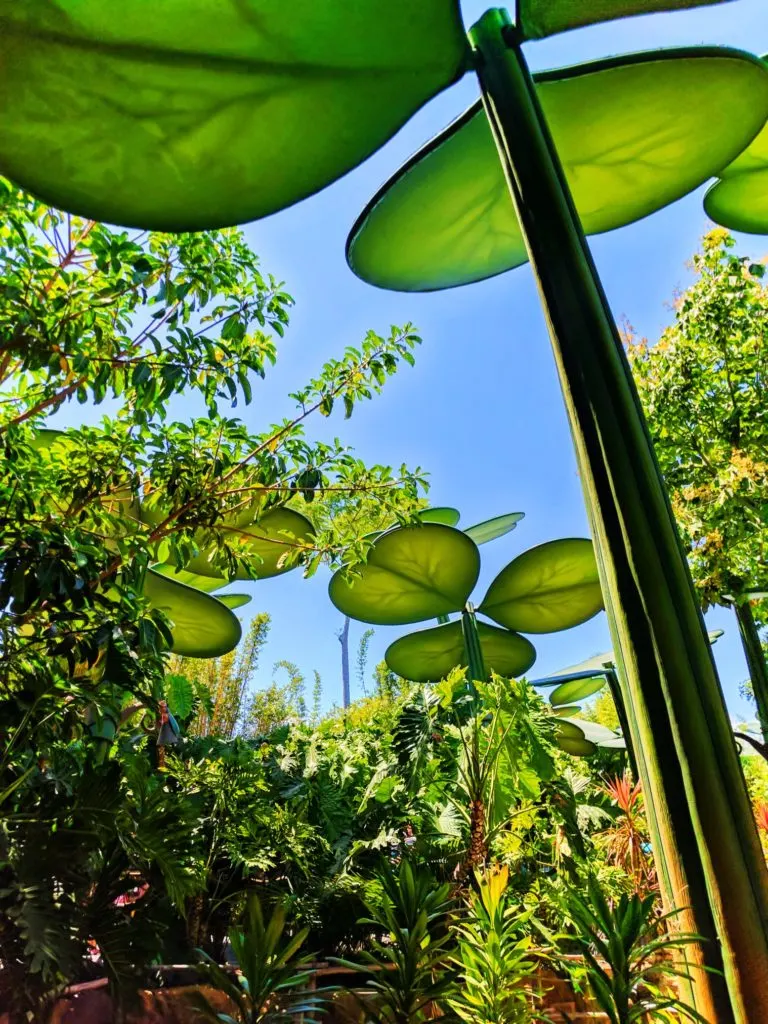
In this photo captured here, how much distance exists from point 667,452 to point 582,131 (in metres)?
6.13

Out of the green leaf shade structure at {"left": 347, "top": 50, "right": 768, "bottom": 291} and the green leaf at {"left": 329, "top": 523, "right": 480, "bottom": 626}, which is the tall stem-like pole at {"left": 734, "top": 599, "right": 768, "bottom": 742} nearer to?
the green leaf at {"left": 329, "top": 523, "right": 480, "bottom": 626}

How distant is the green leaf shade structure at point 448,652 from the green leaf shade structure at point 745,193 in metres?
5.73

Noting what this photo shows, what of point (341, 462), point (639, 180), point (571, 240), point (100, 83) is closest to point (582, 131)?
point (639, 180)

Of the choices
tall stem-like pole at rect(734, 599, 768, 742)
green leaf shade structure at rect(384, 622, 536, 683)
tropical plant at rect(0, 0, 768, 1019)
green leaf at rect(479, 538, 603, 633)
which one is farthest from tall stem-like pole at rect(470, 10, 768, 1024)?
tall stem-like pole at rect(734, 599, 768, 742)

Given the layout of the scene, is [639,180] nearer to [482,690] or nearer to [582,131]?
[582,131]

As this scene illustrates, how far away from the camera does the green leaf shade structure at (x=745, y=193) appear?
9.87 feet

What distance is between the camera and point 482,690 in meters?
3.75

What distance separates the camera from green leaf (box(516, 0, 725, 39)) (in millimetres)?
1695

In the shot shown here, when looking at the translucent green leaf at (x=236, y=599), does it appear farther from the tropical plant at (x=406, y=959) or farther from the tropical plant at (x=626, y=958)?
the tropical plant at (x=626, y=958)

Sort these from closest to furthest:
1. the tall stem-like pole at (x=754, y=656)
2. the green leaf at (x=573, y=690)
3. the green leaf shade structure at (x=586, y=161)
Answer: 1. the green leaf shade structure at (x=586, y=161)
2. the tall stem-like pole at (x=754, y=656)
3. the green leaf at (x=573, y=690)

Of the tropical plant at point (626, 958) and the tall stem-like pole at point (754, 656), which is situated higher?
the tall stem-like pole at point (754, 656)

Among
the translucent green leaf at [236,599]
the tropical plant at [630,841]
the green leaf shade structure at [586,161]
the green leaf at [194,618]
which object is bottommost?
the tropical plant at [630,841]

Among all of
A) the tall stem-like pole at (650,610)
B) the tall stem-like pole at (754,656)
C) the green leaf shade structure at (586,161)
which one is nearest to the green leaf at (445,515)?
the tall stem-like pole at (754,656)

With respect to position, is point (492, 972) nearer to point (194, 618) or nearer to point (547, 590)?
point (194, 618)
